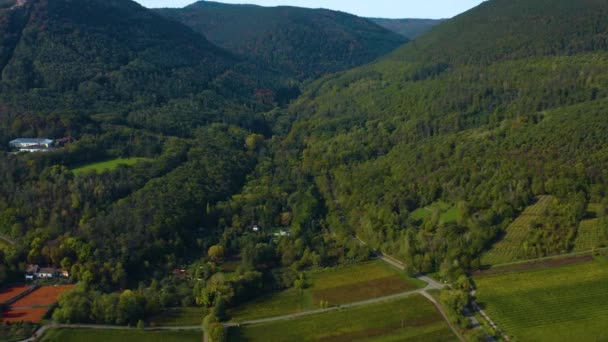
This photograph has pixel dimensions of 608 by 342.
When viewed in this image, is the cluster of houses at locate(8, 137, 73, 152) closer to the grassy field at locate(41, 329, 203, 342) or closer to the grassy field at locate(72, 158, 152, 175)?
the grassy field at locate(72, 158, 152, 175)

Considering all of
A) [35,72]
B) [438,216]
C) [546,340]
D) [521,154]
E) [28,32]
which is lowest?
[546,340]

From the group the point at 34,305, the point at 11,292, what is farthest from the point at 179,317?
the point at 11,292

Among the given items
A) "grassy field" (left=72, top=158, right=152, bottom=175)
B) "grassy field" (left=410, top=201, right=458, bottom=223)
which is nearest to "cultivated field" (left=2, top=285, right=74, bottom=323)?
"grassy field" (left=72, top=158, right=152, bottom=175)

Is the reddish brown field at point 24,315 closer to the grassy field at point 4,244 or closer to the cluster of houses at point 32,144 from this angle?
the grassy field at point 4,244

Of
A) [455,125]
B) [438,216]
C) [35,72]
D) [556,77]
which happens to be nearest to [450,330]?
[438,216]

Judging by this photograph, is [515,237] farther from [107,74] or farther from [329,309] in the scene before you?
[107,74]

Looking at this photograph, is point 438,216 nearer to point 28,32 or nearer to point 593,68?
point 593,68

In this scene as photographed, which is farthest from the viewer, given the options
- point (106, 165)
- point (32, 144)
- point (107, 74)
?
point (107, 74)
